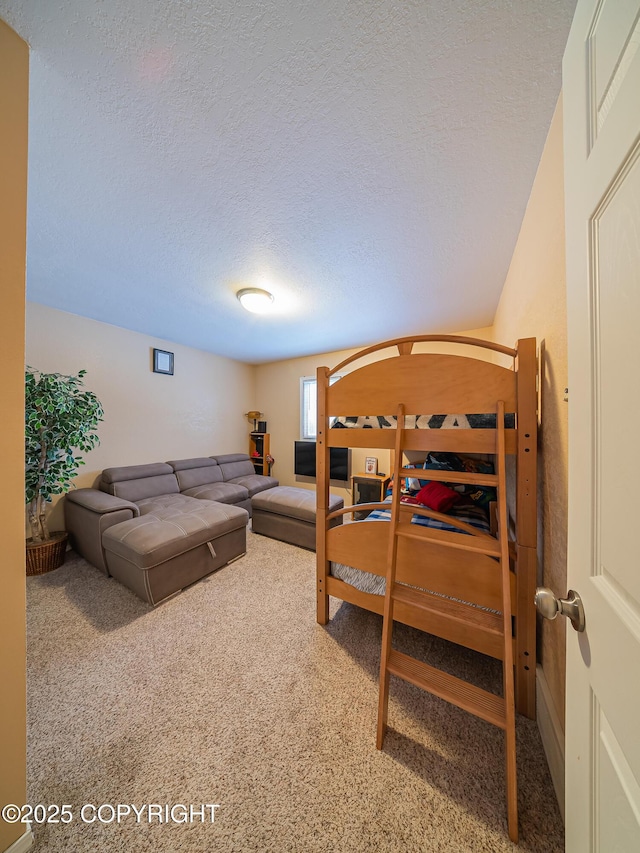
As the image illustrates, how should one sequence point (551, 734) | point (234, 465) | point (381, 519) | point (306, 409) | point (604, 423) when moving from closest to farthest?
point (604, 423) < point (551, 734) < point (381, 519) < point (234, 465) < point (306, 409)

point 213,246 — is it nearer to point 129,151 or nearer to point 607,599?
point 129,151

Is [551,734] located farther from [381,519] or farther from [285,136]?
[285,136]

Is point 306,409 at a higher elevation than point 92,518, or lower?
higher

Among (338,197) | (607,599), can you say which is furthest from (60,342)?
(607,599)

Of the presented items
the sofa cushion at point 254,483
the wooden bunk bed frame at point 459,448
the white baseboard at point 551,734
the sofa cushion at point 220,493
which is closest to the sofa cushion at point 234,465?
the sofa cushion at point 254,483

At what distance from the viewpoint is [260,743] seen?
43.6 inches

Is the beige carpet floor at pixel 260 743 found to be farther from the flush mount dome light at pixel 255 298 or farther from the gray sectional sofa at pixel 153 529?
the flush mount dome light at pixel 255 298

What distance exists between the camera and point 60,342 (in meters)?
2.86

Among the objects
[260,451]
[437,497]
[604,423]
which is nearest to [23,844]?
[604,423]

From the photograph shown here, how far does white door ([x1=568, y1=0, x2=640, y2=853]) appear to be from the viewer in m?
0.39

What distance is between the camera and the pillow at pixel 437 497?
1.80 meters

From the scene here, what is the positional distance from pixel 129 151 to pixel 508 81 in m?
1.56

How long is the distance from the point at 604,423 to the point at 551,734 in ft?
4.54

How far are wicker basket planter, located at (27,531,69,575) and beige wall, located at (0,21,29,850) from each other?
224cm
